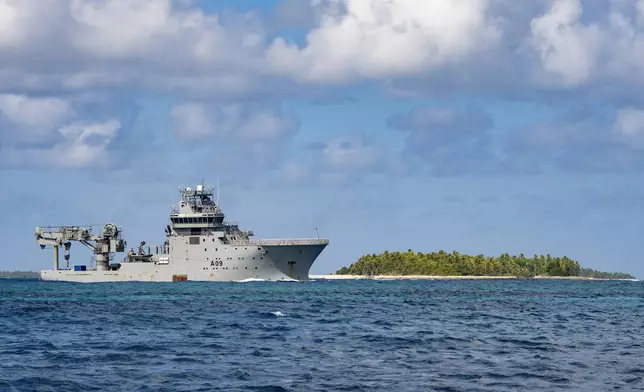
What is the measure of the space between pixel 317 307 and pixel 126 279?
252ft

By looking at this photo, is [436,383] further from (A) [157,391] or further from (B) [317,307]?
(B) [317,307]

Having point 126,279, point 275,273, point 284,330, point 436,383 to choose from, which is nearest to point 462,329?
point 284,330

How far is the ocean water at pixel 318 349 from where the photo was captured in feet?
102

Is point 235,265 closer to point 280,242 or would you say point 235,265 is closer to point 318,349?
point 280,242

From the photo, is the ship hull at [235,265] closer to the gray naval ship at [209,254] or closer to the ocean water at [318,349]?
the gray naval ship at [209,254]

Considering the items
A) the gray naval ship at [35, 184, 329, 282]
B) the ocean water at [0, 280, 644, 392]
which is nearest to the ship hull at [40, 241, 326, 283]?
the gray naval ship at [35, 184, 329, 282]

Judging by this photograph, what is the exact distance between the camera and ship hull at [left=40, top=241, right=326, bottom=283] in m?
130

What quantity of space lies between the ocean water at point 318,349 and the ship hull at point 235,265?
2503 inches

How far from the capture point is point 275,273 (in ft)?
436

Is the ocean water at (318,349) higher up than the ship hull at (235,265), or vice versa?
the ship hull at (235,265)

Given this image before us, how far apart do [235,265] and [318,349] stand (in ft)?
300

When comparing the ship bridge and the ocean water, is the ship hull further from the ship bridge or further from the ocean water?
the ocean water

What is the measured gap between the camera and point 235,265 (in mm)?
130750

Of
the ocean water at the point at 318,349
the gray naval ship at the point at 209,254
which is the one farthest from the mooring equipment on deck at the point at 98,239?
the ocean water at the point at 318,349
